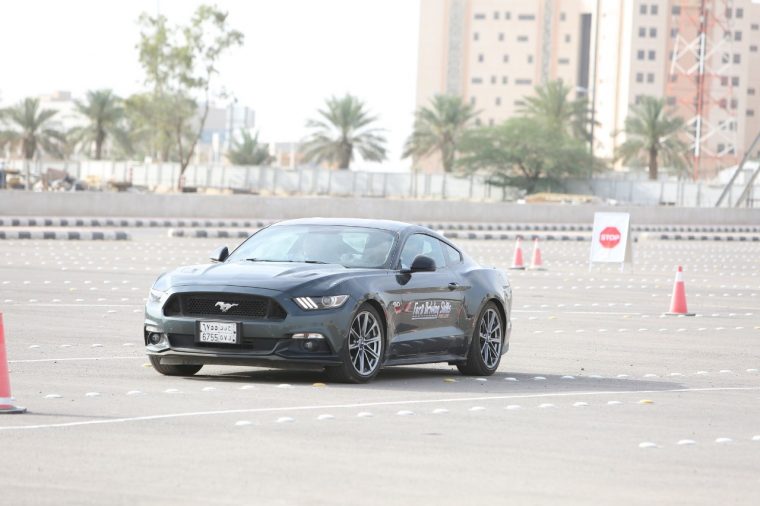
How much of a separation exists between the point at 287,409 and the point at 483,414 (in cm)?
137

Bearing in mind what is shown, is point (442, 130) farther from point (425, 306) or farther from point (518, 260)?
point (425, 306)

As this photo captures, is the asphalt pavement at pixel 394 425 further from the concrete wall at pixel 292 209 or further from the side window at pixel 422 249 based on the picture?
the concrete wall at pixel 292 209

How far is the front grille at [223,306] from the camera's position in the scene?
12.3 m

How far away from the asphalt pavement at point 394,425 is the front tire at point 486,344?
16 cm

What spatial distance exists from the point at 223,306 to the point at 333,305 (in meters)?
0.86

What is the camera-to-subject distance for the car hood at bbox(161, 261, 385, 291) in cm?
1240

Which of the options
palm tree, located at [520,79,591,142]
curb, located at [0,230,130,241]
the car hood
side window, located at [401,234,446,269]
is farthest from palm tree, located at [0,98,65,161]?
the car hood

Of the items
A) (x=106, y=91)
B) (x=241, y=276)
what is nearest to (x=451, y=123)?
(x=106, y=91)

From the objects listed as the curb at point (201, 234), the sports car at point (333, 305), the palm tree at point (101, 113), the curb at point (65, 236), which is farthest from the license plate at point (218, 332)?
the palm tree at point (101, 113)

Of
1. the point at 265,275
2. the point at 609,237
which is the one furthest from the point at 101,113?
the point at 265,275

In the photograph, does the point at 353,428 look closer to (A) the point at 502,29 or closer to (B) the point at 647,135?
(B) the point at 647,135

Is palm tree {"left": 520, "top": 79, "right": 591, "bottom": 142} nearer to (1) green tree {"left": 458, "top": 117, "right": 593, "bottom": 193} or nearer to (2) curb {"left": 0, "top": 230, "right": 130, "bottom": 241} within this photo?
(1) green tree {"left": 458, "top": 117, "right": 593, "bottom": 193}

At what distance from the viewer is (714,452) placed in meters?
9.60

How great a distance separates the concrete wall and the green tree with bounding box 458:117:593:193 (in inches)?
1034
